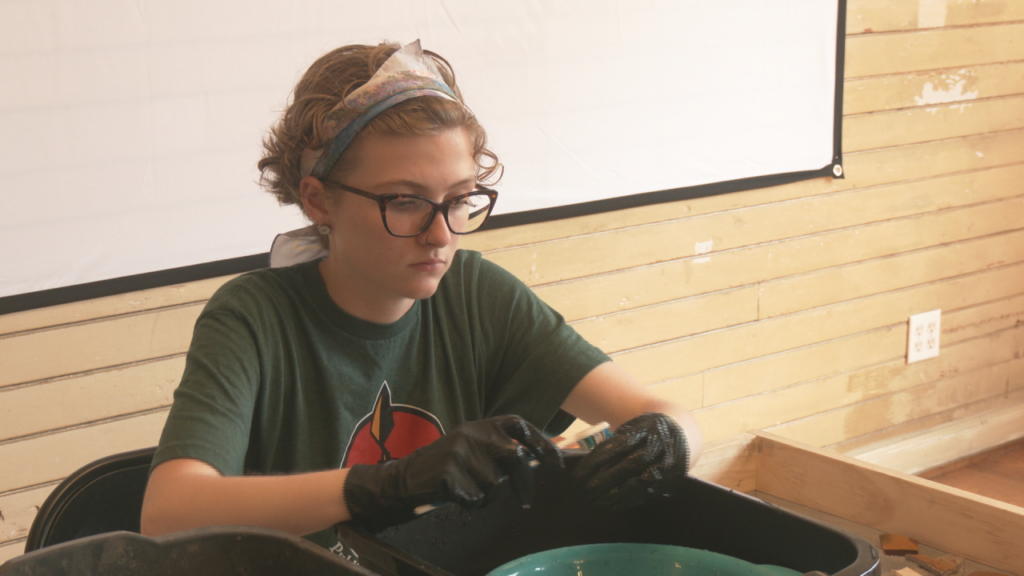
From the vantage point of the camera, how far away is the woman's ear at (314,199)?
3.57 ft

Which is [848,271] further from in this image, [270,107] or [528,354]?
[270,107]

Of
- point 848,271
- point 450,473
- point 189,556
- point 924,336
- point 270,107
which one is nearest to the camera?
point 189,556

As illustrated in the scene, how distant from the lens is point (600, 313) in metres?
2.04

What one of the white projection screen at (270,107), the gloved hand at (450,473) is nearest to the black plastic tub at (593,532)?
the gloved hand at (450,473)

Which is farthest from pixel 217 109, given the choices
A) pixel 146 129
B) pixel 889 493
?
pixel 889 493

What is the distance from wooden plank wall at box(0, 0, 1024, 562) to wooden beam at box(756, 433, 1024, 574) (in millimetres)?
726

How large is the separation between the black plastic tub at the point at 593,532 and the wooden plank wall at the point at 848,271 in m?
0.91

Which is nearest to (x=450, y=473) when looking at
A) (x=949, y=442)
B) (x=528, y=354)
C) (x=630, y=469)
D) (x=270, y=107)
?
(x=630, y=469)

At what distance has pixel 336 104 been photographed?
1.04 meters

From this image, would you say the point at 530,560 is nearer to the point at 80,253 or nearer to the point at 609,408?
the point at 609,408

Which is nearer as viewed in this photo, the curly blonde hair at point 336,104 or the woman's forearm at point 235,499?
the woman's forearm at point 235,499

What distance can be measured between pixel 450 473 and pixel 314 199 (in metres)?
0.51

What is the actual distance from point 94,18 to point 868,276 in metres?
2.11

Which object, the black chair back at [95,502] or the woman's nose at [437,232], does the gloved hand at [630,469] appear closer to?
the woman's nose at [437,232]
